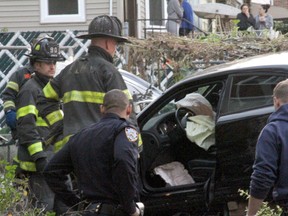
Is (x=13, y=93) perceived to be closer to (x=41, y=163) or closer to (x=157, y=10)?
(x=41, y=163)

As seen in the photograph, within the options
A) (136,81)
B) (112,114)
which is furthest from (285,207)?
(136,81)

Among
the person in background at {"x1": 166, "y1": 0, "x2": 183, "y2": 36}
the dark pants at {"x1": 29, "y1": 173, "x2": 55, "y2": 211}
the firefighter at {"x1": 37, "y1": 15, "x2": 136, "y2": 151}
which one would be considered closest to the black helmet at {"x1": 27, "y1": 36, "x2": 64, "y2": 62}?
the firefighter at {"x1": 37, "y1": 15, "x2": 136, "y2": 151}

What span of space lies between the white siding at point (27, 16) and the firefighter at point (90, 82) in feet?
36.6

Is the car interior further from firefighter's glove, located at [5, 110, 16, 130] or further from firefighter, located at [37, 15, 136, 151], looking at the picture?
firefighter's glove, located at [5, 110, 16, 130]

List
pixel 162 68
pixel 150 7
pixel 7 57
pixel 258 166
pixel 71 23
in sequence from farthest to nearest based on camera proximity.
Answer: pixel 150 7 → pixel 71 23 → pixel 7 57 → pixel 162 68 → pixel 258 166

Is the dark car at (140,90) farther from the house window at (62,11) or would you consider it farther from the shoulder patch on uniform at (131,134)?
the house window at (62,11)

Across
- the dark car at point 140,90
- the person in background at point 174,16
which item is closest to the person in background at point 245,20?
the person in background at point 174,16

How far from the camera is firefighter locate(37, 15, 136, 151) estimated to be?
6871 millimetres

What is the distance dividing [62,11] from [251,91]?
11.8m

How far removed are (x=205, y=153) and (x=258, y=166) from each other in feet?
5.99

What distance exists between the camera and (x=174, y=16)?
1981 cm

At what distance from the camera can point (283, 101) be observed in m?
6.09

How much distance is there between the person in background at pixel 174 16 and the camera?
19.6 meters

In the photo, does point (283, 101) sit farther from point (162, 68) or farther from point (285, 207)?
point (162, 68)
